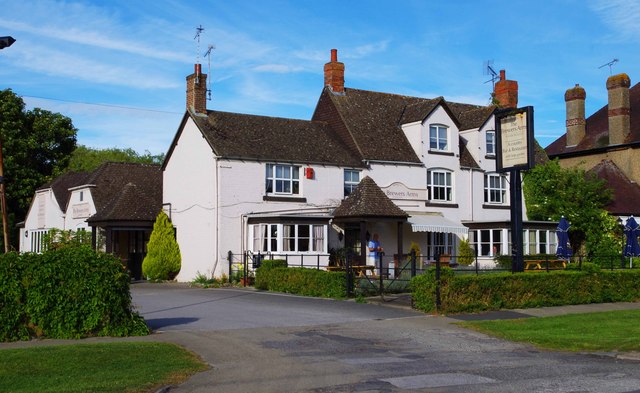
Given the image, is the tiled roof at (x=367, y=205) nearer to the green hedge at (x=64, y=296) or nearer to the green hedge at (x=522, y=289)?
the green hedge at (x=522, y=289)

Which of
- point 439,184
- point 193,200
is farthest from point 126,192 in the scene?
point 439,184

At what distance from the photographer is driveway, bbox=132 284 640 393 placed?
10695 mm

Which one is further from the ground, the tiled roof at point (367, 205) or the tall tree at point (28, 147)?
the tall tree at point (28, 147)

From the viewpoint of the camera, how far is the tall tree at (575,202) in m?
40.9

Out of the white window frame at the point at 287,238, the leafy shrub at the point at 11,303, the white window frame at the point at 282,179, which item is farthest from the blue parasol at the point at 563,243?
the leafy shrub at the point at 11,303

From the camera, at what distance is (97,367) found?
11.6m

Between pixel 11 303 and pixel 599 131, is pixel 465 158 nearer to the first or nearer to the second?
pixel 599 131

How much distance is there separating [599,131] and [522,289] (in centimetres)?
3065

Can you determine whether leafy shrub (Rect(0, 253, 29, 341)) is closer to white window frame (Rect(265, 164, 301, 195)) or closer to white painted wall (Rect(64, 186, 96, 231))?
white window frame (Rect(265, 164, 301, 195))

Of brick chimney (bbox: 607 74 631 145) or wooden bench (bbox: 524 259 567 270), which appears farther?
brick chimney (bbox: 607 74 631 145)

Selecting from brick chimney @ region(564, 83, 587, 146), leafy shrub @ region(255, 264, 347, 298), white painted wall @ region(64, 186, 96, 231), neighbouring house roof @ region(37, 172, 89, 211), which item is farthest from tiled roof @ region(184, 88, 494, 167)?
neighbouring house roof @ region(37, 172, 89, 211)

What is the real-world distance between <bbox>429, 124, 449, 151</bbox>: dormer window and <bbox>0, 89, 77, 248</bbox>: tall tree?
28.2 m

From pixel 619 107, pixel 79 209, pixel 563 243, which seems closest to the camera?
pixel 563 243

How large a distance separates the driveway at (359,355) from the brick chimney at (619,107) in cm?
3047
